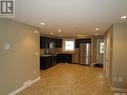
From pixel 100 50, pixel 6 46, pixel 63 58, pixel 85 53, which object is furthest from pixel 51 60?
pixel 6 46

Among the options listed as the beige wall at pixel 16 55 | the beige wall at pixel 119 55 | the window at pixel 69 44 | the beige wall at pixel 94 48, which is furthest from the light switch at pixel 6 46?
the window at pixel 69 44

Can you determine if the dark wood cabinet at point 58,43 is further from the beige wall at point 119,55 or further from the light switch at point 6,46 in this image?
the light switch at point 6,46

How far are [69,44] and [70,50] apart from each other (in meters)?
0.55

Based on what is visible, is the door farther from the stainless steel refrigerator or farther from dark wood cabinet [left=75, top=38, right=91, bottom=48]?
dark wood cabinet [left=75, top=38, right=91, bottom=48]

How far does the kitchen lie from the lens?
357 inches

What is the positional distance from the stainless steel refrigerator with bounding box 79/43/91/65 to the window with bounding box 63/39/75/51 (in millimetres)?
1245

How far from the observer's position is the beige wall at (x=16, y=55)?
3.67 metres

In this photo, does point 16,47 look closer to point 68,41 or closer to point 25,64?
point 25,64

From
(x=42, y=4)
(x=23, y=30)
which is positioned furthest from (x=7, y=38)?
(x=42, y=4)

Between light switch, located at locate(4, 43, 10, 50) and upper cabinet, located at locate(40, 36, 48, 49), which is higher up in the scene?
upper cabinet, located at locate(40, 36, 48, 49)

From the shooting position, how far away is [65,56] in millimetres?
11484

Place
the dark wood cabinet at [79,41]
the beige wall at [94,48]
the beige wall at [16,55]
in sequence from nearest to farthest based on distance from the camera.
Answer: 1. the beige wall at [16,55]
2. the beige wall at [94,48]
3. the dark wood cabinet at [79,41]

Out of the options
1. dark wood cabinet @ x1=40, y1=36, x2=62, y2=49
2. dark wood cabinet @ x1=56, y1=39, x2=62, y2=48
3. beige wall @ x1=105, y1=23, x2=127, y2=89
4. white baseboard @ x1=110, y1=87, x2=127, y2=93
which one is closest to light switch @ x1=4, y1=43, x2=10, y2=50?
beige wall @ x1=105, y1=23, x2=127, y2=89

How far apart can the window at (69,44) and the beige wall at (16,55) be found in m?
6.28
